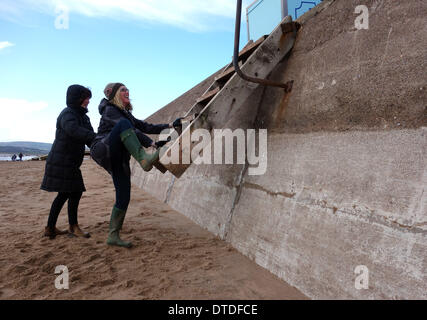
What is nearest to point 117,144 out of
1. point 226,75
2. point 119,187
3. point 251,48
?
point 119,187

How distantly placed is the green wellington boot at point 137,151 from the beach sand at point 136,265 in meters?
0.87

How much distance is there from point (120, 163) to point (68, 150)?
749mm

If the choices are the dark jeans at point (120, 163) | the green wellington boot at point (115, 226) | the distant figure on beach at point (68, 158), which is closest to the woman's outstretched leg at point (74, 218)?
the distant figure on beach at point (68, 158)

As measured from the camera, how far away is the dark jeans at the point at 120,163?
2.94 metres

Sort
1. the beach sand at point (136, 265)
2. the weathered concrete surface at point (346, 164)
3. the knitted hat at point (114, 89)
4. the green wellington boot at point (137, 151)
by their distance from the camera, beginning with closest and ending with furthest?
the weathered concrete surface at point (346, 164)
the beach sand at point (136, 265)
the green wellington boot at point (137, 151)
the knitted hat at point (114, 89)

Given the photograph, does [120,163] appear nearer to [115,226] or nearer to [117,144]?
[117,144]

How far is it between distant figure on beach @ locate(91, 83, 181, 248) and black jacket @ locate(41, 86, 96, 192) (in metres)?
0.29

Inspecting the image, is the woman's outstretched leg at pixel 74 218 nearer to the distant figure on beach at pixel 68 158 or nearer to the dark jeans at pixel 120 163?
the distant figure on beach at pixel 68 158

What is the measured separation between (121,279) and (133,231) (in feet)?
4.49

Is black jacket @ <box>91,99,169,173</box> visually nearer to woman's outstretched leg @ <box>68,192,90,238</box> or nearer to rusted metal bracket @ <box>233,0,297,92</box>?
woman's outstretched leg @ <box>68,192,90,238</box>

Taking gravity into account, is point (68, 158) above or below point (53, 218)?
above

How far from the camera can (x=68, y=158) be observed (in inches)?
135

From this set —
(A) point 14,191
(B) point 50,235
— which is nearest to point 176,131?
(B) point 50,235
